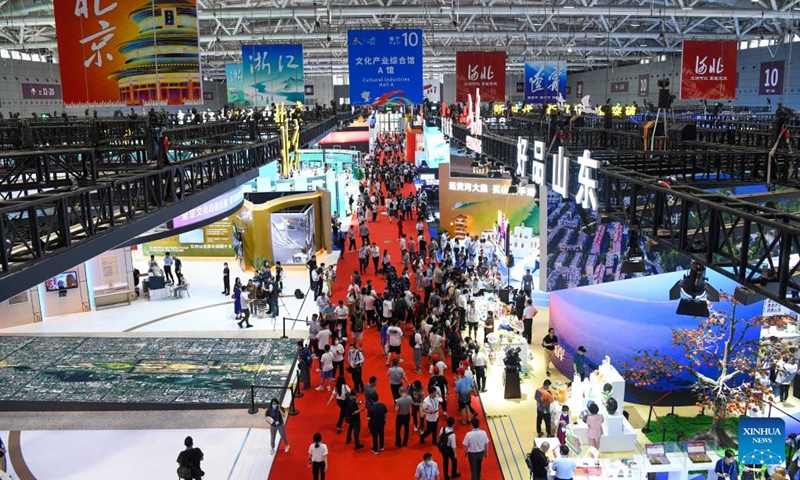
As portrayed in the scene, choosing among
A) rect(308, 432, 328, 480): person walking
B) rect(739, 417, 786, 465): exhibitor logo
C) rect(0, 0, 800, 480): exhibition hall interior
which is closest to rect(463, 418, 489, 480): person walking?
rect(0, 0, 800, 480): exhibition hall interior

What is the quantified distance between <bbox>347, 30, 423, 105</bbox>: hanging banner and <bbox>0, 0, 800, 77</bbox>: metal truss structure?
5.53 meters

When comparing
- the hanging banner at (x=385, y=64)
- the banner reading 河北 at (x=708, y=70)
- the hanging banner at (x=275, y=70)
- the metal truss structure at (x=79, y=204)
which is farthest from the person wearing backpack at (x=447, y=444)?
the banner reading 河北 at (x=708, y=70)

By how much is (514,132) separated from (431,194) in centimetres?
690

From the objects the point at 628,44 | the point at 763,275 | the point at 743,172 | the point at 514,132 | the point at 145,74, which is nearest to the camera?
the point at 763,275

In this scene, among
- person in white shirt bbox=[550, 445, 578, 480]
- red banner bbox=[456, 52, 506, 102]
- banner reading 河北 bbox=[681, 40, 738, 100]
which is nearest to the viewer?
person in white shirt bbox=[550, 445, 578, 480]

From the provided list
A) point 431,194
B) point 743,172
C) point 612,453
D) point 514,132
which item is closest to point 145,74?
point 612,453

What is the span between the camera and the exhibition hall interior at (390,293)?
28.1 feet

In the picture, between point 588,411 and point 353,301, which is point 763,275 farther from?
point 353,301

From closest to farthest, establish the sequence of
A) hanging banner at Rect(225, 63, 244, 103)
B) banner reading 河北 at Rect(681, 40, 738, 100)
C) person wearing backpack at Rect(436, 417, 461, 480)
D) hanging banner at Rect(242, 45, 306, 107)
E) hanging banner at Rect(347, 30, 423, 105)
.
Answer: person wearing backpack at Rect(436, 417, 461, 480), hanging banner at Rect(347, 30, 423, 105), banner reading 河北 at Rect(681, 40, 738, 100), hanging banner at Rect(242, 45, 306, 107), hanging banner at Rect(225, 63, 244, 103)

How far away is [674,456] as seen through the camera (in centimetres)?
920

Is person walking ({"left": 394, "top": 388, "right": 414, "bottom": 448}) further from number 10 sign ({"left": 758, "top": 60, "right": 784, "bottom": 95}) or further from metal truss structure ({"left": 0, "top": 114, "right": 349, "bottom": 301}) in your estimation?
number 10 sign ({"left": 758, "top": 60, "right": 784, "bottom": 95})

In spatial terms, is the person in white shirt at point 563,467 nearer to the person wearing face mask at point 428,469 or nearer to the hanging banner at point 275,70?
the person wearing face mask at point 428,469

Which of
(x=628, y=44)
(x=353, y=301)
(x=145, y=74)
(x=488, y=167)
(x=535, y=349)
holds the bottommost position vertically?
(x=535, y=349)

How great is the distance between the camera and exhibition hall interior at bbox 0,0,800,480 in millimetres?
8562
